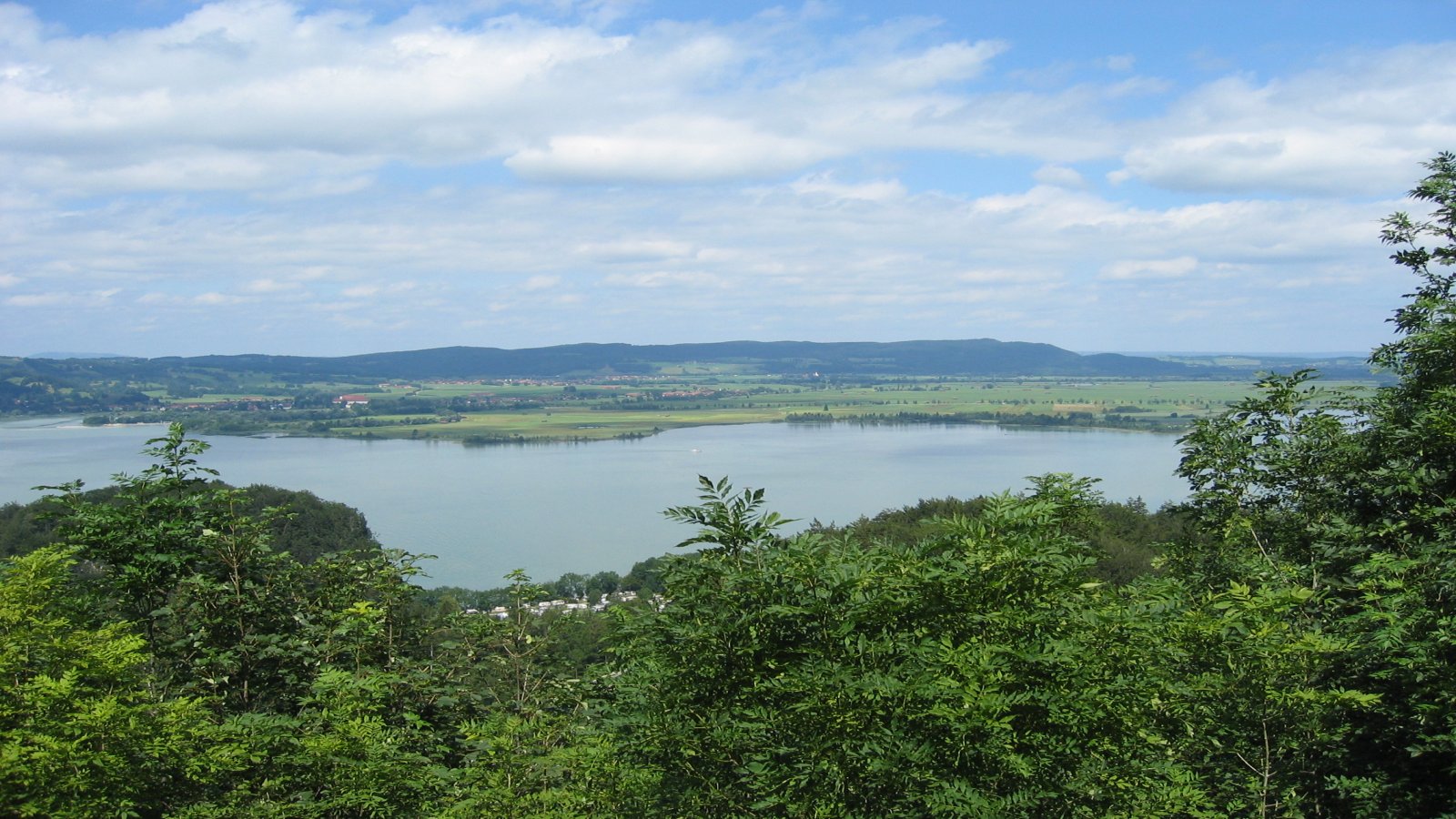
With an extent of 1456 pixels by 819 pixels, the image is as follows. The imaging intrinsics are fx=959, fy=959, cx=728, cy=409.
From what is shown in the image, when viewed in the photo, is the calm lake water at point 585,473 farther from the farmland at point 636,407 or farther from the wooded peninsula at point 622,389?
the wooded peninsula at point 622,389

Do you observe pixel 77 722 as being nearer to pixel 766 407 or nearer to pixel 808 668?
pixel 808 668

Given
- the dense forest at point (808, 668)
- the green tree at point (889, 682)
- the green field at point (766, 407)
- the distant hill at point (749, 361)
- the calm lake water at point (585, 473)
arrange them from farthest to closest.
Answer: the distant hill at point (749, 361) → the green field at point (766, 407) → the calm lake water at point (585, 473) → the dense forest at point (808, 668) → the green tree at point (889, 682)

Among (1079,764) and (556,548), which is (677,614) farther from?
(556,548)

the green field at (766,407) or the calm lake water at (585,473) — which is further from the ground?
the green field at (766,407)

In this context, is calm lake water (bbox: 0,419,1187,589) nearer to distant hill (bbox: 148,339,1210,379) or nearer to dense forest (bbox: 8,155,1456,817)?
dense forest (bbox: 8,155,1456,817)

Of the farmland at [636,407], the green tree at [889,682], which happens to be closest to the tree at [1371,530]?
the green tree at [889,682]

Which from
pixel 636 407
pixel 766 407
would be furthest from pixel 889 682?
pixel 636 407

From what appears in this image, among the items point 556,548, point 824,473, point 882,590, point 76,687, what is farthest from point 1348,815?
point 824,473
